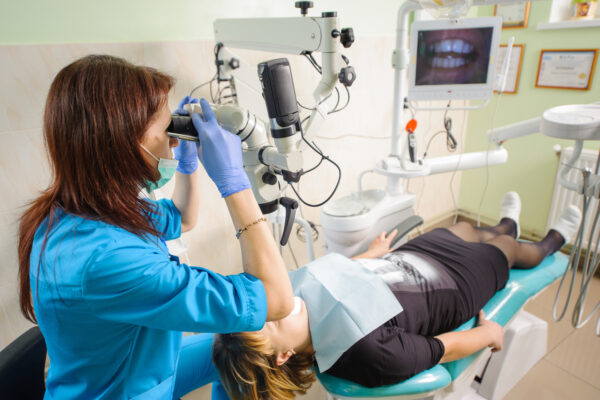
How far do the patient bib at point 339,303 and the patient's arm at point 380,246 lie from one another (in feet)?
0.92

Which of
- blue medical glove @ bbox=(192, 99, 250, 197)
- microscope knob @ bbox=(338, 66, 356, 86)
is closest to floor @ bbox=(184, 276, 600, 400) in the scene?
blue medical glove @ bbox=(192, 99, 250, 197)

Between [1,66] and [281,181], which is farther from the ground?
[1,66]

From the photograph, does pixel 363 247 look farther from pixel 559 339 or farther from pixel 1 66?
pixel 1 66

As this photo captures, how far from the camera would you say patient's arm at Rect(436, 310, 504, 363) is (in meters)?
1.17

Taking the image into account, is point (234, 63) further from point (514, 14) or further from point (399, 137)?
point (514, 14)

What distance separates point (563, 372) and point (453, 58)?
62.8 inches

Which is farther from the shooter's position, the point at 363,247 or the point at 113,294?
the point at 363,247

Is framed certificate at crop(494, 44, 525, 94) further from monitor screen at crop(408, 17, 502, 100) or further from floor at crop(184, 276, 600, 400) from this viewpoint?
floor at crop(184, 276, 600, 400)

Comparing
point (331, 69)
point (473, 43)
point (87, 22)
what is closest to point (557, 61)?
point (473, 43)

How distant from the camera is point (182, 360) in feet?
3.94

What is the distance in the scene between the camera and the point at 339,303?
120 centimetres

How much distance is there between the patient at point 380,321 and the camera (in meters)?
0.99

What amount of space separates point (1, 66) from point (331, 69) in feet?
3.54

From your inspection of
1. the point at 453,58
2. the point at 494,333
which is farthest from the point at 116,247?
the point at 453,58
